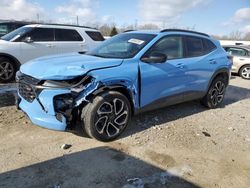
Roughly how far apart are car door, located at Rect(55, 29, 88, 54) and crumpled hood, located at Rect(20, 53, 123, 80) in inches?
180

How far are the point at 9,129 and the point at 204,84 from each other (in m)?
3.96

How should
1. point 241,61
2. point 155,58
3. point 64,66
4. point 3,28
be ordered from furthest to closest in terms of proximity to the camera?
1. point 241,61
2. point 3,28
3. point 155,58
4. point 64,66

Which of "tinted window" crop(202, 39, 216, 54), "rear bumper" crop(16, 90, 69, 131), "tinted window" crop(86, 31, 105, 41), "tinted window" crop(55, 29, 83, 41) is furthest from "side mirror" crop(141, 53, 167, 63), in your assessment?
"tinted window" crop(86, 31, 105, 41)

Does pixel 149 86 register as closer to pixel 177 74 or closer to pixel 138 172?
pixel 177 74

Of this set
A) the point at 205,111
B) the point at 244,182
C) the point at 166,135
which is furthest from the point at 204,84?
the point at 244,182

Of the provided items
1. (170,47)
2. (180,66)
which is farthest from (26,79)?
(180,66)

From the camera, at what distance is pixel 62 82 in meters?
4.16

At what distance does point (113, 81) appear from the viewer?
14.5ft

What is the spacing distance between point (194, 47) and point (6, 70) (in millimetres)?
5186

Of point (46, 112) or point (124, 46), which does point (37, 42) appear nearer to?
point (124, 46)

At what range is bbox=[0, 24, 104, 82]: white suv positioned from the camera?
8305 millimetres

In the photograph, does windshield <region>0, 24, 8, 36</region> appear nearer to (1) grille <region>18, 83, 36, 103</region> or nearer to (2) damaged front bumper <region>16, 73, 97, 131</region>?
(1) grille <region>18, 83, 36, 103</region>

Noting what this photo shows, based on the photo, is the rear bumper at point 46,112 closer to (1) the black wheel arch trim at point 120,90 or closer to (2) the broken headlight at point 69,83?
(2) the broken headlight at point 69,83

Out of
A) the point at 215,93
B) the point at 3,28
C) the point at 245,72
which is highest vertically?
the point at 3,28
